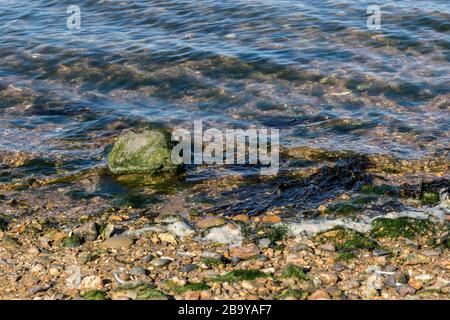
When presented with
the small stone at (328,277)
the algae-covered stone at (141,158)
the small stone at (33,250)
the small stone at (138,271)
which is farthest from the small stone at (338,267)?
the algae-covered stone at (141,158)

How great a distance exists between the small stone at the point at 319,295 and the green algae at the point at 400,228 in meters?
1.73

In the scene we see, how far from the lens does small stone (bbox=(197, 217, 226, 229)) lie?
9.15 m

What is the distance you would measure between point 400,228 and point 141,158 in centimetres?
439

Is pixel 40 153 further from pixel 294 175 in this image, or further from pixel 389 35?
pixel 389 35

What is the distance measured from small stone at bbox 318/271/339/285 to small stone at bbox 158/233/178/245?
2.02m

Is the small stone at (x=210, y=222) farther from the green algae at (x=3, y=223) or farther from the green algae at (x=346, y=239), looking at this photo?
the green algae at (x=3, y=223)

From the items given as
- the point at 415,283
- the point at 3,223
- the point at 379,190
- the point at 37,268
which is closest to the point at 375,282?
the point at 415,283

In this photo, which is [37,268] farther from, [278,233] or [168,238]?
[278,233]

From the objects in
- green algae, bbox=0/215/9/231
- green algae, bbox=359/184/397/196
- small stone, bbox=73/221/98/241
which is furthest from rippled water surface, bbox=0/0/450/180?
small stone, bbox=73/221/98/241

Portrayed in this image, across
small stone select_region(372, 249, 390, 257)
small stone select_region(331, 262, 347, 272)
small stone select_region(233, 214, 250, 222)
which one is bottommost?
small stone select_region(233, 214, 250, 222)

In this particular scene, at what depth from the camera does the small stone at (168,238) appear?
866 cm

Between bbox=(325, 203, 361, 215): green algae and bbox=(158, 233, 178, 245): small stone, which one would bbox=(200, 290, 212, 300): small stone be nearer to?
bbox=(158, 233, 178, 245): small stone

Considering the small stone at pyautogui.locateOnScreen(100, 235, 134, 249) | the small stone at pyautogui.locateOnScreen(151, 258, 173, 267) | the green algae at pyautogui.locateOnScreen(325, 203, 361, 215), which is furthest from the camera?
the green algae at pyautogui.locateOnScreen(325, 203, 361, 215)
